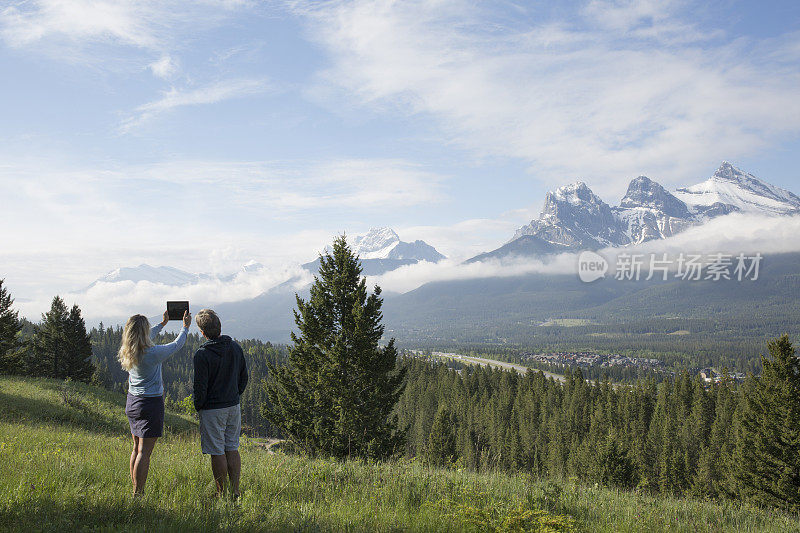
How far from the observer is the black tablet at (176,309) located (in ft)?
21.5

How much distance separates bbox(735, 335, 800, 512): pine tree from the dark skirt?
36.9 metres

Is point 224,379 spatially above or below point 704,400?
above

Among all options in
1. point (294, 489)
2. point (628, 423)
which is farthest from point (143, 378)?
point (628, 423)

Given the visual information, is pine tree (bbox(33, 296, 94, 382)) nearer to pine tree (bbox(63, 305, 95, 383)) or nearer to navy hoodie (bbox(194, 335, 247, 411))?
pine tree (bbox(63, 305, 95, 383))

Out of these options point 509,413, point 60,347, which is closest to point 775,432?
point 509,413

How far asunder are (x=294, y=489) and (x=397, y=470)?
1977 millimetres

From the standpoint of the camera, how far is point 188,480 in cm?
631

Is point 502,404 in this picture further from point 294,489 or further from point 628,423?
point 294,489

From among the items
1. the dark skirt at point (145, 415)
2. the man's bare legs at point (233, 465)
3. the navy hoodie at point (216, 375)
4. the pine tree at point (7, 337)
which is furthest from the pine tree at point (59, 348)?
the navy hoodie at point (216, 375)

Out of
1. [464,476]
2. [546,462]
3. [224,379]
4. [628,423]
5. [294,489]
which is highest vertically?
[224,379]

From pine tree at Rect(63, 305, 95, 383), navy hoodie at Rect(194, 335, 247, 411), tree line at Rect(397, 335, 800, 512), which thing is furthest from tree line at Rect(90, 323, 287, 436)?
navy hoodie at Rect(194, 335, 247, 411)

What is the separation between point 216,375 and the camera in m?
5.93

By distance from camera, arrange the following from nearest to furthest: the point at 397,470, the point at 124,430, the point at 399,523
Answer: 1. the point at 399,523
2. the point at 397,470
3. the point at 124,430

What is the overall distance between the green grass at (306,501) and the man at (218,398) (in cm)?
36
